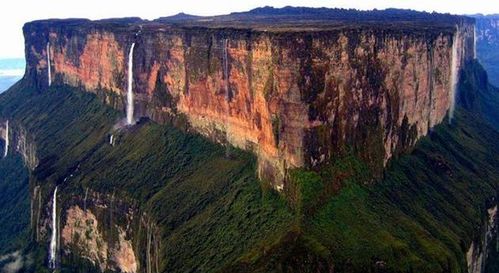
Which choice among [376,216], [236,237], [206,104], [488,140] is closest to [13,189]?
[206,104]

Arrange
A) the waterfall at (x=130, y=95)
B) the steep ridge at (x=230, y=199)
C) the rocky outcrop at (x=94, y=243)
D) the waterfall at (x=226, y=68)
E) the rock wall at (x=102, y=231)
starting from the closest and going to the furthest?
the steep ridge at (x=230, y=199)
the waterfall at (x=226, y=68)
the rock wall at (x=102, y=231)
the rocky outcrop at (x=94, y=243)
the waterfall at (x=130, y=95)

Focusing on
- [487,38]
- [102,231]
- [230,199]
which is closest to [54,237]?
[102,231]

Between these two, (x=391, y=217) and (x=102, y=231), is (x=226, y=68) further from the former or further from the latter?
(x=102, y=231)

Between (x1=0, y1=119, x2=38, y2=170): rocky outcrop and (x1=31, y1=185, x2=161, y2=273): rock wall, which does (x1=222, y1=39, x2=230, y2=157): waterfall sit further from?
(x1=0, y1=119, x2=38, y2=170): rocky outcrop

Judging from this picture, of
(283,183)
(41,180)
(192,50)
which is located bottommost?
(41,180)

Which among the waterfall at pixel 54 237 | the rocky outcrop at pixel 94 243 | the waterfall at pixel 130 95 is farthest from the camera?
the waterfall at pixel 130 95

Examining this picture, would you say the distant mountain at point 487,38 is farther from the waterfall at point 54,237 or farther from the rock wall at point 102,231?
the rock wall at point 102,231

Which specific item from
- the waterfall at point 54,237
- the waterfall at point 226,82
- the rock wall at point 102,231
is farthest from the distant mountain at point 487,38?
the rock wall at point 102,231

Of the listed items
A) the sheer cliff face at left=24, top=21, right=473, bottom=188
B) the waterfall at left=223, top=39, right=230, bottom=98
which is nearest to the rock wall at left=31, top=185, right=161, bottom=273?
the sheer cliff face at left=24, top=21, right=473, bottom=188

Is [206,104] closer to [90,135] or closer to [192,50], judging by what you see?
[192,50]
